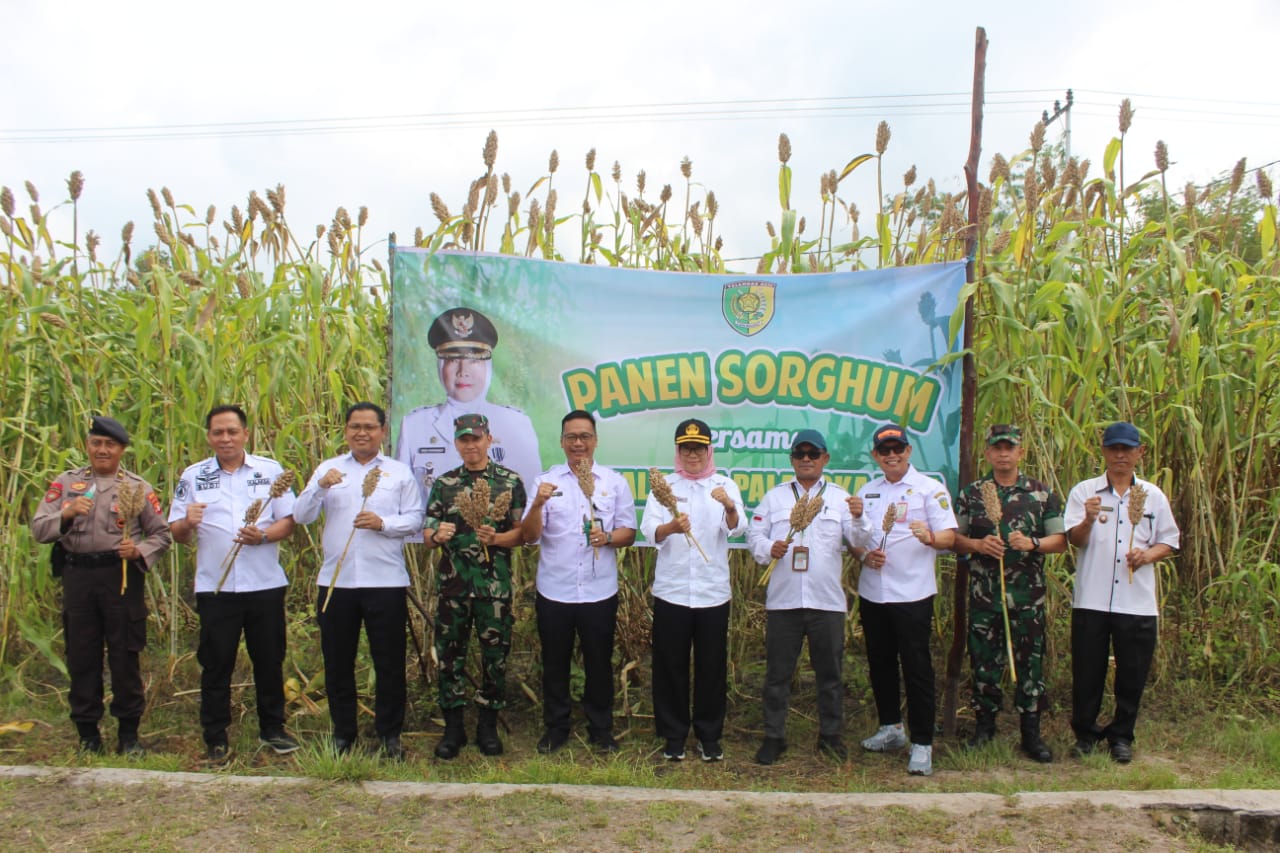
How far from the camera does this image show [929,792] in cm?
362

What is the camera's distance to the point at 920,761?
12.5 ft

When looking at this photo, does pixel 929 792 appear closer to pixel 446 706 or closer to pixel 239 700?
pixel 446 706

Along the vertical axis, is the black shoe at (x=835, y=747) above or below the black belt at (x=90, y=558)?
below

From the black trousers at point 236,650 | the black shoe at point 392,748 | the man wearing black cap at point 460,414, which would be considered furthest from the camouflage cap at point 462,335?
the black shoe at point 392,748

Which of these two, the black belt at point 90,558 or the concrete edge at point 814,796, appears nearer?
the concrete edge at point 814,796

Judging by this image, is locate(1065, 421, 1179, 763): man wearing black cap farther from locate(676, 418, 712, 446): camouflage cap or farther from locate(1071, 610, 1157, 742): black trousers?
locate(676, 418, 712, 446): camouflage cap

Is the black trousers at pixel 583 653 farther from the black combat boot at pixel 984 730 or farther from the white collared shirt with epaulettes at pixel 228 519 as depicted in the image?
the black combat boot at pixel 984 730

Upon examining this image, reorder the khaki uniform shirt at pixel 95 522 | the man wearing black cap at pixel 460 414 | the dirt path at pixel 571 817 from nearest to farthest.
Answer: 1. the dirt path at pixel 571 817
2. the khaki uniform shirt at pixel 95 522
3. the man wearing black cap at pixel 460 414

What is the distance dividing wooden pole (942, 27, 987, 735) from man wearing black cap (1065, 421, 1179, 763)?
18.2 inches

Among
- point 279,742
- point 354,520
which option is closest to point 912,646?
point 354,520

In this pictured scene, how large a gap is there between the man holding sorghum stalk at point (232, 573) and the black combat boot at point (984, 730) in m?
2.95

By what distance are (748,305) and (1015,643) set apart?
191cm

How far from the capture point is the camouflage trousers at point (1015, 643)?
154 inches

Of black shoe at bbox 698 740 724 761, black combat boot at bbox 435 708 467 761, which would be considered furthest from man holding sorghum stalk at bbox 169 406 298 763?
black shoe at bbox 698 740 724 761
